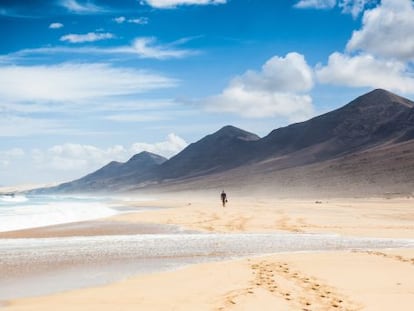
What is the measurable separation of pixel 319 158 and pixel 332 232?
559 ft

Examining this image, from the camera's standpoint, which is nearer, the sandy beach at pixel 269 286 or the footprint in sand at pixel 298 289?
the footprint in sand at pixel 298 289

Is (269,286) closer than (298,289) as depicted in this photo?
No

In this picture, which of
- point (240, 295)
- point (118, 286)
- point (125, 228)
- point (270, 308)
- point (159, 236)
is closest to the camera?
point (270, 308)

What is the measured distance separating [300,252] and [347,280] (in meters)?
6.32

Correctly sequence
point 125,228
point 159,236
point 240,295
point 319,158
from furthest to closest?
point 319,158 < point 125,228 < point 159,236 < point 240,295

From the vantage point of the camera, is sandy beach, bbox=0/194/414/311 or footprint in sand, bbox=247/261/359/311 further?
sandy beach, bbox=0/194/414/311

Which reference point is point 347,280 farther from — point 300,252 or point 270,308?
point 300,252

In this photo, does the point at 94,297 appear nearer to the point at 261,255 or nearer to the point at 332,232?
the point at 261,255

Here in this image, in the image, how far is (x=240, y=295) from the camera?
36.9ft

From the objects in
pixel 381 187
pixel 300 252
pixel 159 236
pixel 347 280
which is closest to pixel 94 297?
pixel 347 280

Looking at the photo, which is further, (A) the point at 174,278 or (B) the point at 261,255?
(B) the point at 261,255

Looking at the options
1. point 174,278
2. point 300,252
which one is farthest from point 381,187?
point 174,278

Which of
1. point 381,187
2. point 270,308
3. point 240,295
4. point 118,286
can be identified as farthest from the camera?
point 381,187

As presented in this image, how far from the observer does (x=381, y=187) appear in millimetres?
107812
